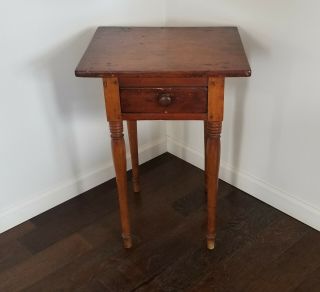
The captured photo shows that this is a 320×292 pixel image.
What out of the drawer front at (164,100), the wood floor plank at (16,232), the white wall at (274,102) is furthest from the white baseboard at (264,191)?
the wood floor plank at (16,232)

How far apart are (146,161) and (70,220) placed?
1.68 feet

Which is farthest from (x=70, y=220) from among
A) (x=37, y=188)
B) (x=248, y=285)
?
(x=248, y=285)

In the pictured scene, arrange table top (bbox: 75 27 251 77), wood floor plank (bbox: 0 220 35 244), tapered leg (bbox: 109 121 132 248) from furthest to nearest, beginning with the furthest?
wood floor plank (bbox: 0 220 35 244) < tapered leg (bbox: 109 121 132 248) < table top (bbox: 75 27 251 77)

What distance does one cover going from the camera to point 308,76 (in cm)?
139

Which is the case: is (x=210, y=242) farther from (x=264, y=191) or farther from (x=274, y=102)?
(x=274, y=102)

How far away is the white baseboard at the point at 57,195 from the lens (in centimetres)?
166

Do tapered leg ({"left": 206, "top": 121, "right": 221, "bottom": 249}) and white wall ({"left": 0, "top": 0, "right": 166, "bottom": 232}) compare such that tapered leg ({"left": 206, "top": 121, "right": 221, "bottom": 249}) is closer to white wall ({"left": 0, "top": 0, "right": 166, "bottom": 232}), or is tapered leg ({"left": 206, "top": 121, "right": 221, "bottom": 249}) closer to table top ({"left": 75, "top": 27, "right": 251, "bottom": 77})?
table top ({"left": 75, "top": 27, "right": 251, "bottom": 77})

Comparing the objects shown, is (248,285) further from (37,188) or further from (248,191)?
(37,188)

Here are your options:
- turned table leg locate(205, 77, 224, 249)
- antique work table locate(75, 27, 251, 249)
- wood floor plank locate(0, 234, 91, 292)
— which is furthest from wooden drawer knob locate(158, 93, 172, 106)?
wood floor plank locate(0, 234, 91, 292)

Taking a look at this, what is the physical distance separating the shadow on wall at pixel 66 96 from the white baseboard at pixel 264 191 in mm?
513

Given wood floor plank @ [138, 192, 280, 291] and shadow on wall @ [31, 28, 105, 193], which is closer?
wood floor plank @ [138, 192, 280, 291]

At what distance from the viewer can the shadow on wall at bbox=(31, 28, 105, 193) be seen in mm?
1541

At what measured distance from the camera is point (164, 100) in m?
Result: 1.22

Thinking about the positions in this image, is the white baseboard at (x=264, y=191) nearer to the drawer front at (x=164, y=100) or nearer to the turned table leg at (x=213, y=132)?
the turned table leg at (x=213, y=132)
